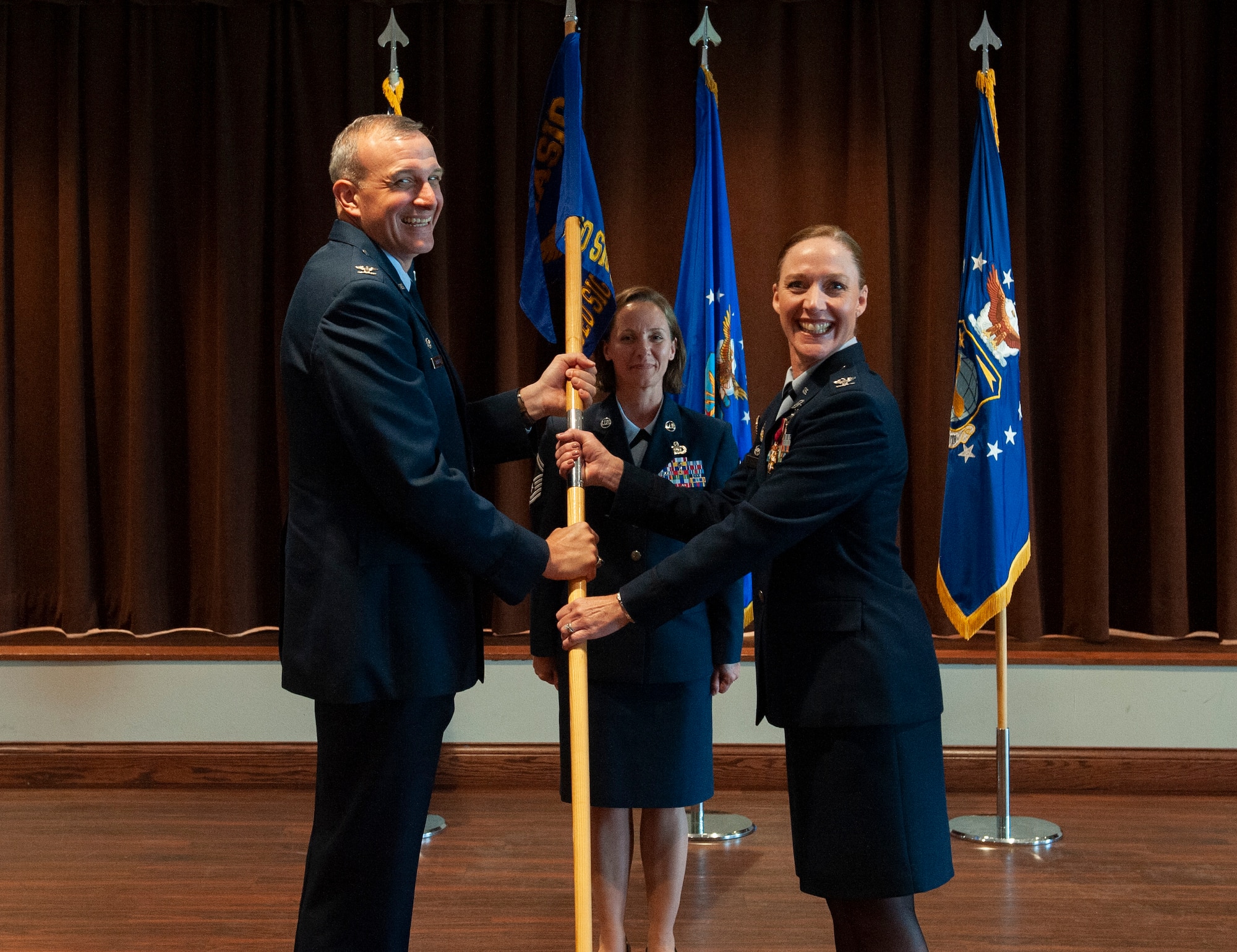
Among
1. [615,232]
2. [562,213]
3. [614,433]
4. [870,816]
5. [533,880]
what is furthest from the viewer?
[615,232]

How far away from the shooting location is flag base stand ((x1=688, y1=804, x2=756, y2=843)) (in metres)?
3.51

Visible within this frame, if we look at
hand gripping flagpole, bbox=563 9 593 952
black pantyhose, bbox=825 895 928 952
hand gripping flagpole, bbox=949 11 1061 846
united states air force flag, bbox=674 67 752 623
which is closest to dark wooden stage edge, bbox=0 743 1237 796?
hand gripping flagpole, bbox=949 11 1061 846

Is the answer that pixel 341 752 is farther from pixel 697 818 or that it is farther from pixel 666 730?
pixel 697 818

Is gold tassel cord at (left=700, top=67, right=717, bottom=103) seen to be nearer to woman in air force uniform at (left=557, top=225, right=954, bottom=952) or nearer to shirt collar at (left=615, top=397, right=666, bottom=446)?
shirt collar at (left=615, top=397, right=666, bottom=446)

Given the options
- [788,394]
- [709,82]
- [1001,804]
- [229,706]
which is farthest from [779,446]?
[229,706]

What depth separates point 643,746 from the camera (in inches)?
98.6

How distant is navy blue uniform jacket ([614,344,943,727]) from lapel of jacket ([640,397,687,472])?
72 centimetres

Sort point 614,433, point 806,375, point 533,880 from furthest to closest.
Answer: point 533,880, point 614,433, point 806,375

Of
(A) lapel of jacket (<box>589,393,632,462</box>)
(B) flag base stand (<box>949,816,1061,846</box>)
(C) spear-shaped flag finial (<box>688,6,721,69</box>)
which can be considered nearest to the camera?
(A) lapel of jacket (<box>589,393,632,462</box>)

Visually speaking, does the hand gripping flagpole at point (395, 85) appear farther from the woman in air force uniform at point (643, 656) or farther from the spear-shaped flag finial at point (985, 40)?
the spear-shaped flag finial at point (985, 40)

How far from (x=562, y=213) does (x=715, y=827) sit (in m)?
2.14

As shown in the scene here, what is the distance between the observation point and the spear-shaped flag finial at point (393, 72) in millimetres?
3785

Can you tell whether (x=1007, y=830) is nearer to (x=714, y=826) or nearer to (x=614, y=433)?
(x=714, y=826)

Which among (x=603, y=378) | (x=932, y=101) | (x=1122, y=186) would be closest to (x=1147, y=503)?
(x=1122, y=186)
